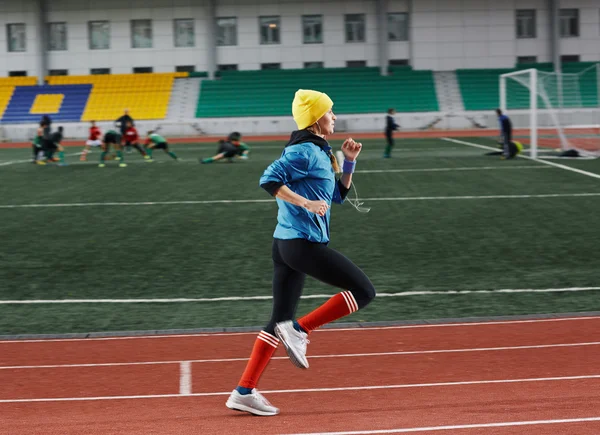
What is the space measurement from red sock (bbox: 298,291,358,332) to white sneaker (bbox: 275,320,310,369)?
0.10m

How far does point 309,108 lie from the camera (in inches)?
221

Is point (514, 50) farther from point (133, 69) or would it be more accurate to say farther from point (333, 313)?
point (333, 313)

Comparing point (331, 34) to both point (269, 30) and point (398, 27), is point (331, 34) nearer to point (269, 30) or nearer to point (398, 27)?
point (269, 30)

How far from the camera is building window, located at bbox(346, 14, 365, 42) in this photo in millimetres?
58875

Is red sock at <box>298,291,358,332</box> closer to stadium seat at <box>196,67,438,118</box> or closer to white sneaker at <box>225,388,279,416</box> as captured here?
white sneaker at <box>225,388,279,416</box>

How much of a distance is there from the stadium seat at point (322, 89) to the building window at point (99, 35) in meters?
7.22

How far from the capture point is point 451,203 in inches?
730

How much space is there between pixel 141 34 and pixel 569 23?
2699 centimetres

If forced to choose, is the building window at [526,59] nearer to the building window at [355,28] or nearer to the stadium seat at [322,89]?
the stadium seat at [322,89]

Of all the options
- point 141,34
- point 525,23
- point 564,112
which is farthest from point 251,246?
point 525,23

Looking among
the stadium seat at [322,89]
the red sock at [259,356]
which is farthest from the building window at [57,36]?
the red sock at [259,356]

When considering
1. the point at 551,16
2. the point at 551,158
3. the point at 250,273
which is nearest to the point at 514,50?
the point at 551,16

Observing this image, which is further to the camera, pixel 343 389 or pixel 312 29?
pixel 312 29

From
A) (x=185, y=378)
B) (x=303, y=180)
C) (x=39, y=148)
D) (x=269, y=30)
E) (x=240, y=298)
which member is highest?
(x=269, y=30)
